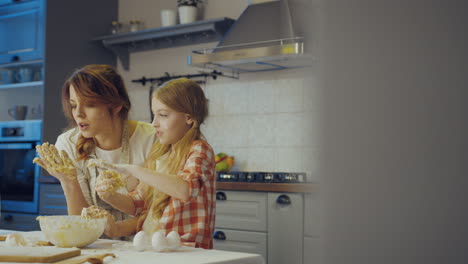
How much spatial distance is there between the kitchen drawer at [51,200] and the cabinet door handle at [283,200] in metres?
1.59

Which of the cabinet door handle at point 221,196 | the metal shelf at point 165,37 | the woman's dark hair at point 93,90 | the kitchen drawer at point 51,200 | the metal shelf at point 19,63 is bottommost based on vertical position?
the kitchen drawer at point 51,200

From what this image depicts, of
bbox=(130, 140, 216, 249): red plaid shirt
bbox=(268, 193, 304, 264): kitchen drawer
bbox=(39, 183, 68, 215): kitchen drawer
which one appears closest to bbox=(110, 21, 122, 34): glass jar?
bbox=(39, 183, 68, 215): kitchen drawer

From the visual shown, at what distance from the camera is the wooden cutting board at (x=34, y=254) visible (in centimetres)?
114

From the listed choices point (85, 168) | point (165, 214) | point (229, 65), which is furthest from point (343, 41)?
point (229, 65)

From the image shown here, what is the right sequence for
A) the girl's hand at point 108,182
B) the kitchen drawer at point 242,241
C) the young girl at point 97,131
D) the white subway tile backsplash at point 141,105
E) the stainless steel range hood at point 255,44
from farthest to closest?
1. the white subway tile backsplash at point 141,105
2. the stainless steel range hood at point 255,44
3. the kitchen drawer at point 242,241
4. the young girl at point 97,131
5. the girl's hand at point 108,182

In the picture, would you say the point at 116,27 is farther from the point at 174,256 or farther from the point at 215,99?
the point at 174,256

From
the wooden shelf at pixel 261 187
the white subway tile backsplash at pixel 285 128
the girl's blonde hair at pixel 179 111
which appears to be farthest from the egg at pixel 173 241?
the white subway tile backsplash at pixel 285 128

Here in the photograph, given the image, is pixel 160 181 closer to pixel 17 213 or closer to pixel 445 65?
pixel 445 65

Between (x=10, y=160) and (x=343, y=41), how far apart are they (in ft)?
14.6

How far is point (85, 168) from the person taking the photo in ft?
6.60

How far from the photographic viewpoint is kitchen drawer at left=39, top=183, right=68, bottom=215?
378 cm

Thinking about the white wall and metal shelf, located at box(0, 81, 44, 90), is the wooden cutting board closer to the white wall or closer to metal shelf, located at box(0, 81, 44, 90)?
the white wall

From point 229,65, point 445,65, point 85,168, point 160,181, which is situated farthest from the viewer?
point 229,65

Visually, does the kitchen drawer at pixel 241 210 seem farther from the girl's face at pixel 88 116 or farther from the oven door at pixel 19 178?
the oven door at pixel 19 178
